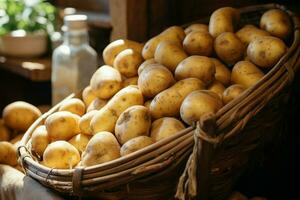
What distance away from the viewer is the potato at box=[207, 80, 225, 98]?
2.81ft

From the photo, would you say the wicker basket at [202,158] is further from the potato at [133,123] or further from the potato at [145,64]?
the potato at [145,64]

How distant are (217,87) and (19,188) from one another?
46 centimetres

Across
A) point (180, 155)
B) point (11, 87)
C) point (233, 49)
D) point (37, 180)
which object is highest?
point (233, 49)

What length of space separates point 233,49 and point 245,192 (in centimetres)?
43

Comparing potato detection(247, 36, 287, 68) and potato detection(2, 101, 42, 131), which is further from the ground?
potato detection(247, 36, 287, 68)

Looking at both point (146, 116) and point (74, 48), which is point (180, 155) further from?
point (74, 48)

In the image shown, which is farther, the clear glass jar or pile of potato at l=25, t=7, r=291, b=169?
the clear glass jar

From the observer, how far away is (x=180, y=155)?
71 centimetres

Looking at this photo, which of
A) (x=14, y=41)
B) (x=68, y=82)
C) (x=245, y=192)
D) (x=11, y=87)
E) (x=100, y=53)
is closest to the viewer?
(x=245, y=192)

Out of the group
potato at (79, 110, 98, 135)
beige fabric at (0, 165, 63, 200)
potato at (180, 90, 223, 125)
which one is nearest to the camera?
potato at (180, 90, 223, 125)

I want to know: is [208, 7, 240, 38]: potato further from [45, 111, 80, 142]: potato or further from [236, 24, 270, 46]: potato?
[45, 111, 80, 142]: potato

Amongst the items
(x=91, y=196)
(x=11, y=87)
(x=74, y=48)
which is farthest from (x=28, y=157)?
(x=11, y=87)

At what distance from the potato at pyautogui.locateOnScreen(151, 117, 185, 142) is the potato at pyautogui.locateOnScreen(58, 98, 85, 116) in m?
0.26

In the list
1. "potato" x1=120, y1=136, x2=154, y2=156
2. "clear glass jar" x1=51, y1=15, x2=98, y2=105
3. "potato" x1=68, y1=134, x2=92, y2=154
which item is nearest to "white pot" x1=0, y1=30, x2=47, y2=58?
"clear glass jar" x1=51, y1=15, x2=98, y2=105
